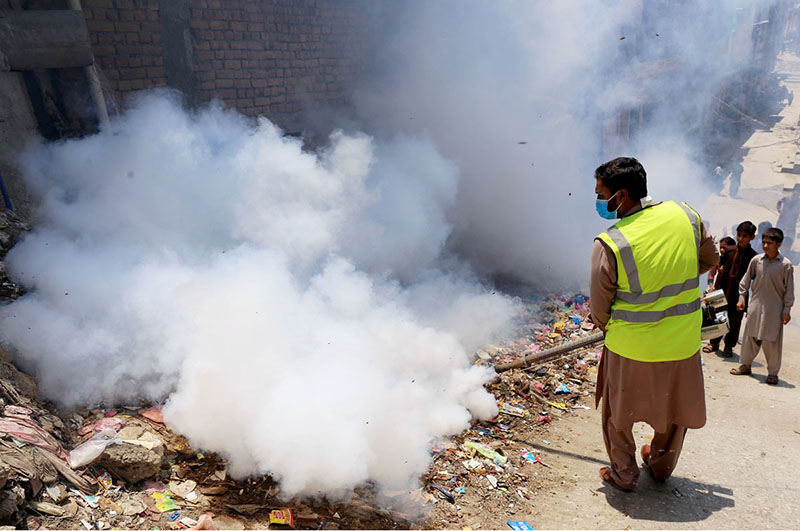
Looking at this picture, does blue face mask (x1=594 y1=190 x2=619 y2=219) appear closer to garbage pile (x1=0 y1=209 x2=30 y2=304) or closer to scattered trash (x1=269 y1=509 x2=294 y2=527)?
scattered trash (x1=269 y1=509 x2=294 y2=527)

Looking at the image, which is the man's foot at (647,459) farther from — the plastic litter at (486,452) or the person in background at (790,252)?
the person in background at (790,252)

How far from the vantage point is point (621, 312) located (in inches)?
103

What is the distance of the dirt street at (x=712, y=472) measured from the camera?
2.65 meters

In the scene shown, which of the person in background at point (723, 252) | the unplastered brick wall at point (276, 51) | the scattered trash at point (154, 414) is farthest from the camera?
the unplastered brick wall at point (276, 51)

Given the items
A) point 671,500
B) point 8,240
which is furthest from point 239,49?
point 671,500

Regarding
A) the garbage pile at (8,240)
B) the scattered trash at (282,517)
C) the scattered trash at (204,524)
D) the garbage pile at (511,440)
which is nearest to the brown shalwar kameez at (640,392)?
the garbage pile at (511,440)

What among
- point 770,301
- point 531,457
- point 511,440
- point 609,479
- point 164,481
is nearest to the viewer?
point 164,481

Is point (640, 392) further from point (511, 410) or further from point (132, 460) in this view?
point (132, 460)

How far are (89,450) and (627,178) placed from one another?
2978mm

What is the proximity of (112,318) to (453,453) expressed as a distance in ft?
7.79

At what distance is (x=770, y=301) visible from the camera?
4.62 meters

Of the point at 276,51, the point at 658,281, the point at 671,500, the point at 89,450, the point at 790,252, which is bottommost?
the point at 790,252

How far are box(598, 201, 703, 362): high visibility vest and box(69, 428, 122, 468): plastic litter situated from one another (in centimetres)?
266

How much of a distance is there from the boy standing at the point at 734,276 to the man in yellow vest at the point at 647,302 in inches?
107
